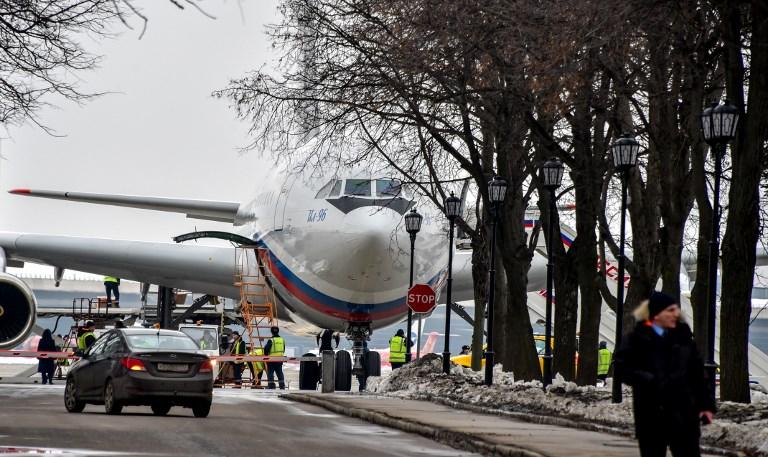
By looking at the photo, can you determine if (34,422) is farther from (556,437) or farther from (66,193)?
(66,193)

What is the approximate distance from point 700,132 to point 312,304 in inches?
621

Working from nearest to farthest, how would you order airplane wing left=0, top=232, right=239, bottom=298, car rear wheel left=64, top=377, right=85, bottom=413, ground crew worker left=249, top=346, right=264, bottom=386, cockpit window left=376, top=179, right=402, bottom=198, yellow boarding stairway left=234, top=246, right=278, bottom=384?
car rear wheel left=64, top=377, right=85, bottom=413 < cockpit window left=376, top=179, right=402, bottom=198 < yellow boarding stairway left=234, top=246, right=278, bottom=384 < airplane wing left=0, top=232, right=239, bottom=298 < ground crew worker left=249, top=346, right=264, bottom=386

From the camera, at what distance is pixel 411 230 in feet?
98.2

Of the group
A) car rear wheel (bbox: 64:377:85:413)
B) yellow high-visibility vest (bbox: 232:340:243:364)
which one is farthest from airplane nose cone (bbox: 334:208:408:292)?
car rear wheel (bbox: 64:377:85:413)

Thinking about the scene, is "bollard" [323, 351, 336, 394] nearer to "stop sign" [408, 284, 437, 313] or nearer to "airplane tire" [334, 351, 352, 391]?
"airplane tire" [334, 351, 352, 391]

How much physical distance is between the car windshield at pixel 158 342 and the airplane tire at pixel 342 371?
11.2 meters

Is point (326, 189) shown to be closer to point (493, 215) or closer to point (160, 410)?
point (493, 215)

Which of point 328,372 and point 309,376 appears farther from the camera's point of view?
point 309,376

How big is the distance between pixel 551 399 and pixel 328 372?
424 inches

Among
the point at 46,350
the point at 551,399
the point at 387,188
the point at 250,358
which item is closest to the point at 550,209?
the point at 551,399

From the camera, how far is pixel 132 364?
19.6 m

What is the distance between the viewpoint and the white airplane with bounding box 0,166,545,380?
98.7 feet

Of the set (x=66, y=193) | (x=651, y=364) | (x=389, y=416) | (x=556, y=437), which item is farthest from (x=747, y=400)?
(x=66, y=193)

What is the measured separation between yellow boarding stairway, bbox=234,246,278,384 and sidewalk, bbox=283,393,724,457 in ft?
38.4
